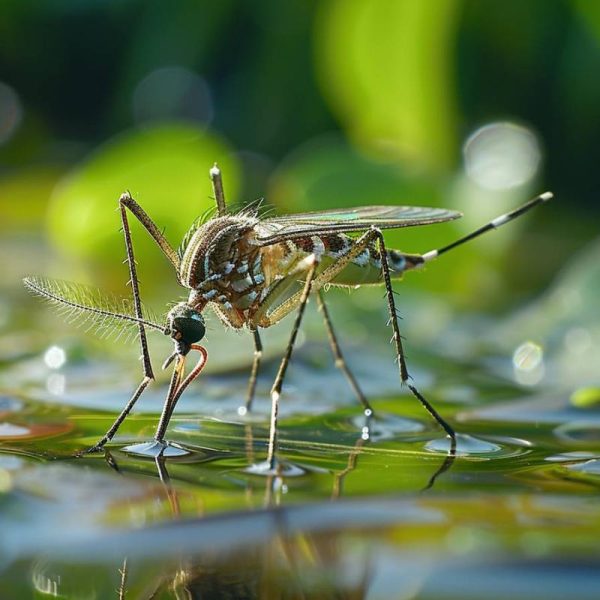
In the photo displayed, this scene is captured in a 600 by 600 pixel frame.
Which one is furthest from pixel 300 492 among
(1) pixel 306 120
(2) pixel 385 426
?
(1) pixel 306 120

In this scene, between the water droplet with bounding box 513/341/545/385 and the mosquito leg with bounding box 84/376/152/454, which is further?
the water droplet with bounding box 513/341/545/385

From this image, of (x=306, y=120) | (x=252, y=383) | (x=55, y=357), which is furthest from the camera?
(x=306, y=120)

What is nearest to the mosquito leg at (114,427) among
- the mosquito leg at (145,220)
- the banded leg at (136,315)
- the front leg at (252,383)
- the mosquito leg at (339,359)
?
the banded leg at (136,315)

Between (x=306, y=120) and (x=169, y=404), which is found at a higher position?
(x=306, y=120)

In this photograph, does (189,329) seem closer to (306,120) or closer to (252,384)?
(252,384)

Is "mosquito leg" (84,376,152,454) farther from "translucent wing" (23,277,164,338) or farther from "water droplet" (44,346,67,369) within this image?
"water droplet" (44,346,67,369)

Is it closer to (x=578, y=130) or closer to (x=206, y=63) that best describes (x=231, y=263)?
(x=578, y=130)

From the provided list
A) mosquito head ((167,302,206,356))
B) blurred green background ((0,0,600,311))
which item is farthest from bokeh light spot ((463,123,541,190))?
mosquito head ((167,302,206,356))

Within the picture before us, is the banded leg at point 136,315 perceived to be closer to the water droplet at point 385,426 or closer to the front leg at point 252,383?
the front leg at point 252,383
